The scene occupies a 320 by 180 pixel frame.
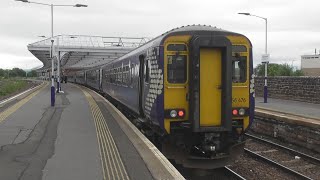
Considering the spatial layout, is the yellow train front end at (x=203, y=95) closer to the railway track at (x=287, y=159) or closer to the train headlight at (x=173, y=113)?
the train headlight at (x=173, y=113)

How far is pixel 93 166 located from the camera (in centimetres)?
820

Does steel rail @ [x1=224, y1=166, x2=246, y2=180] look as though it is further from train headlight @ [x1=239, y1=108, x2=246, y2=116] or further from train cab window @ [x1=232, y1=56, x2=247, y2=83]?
train cab window @ [x1=232, y1=56, x2=247, y2=83]

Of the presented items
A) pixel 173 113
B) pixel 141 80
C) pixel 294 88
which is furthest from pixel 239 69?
pixel 294 88

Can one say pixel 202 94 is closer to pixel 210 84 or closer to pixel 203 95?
pixel 203 95

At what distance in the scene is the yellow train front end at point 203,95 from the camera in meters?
9.53

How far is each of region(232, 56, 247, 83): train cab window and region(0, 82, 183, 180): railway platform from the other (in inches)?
93.1

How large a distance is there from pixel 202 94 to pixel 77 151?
2.89m

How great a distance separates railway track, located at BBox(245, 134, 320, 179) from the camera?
1141 cm

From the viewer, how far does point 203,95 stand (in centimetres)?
962

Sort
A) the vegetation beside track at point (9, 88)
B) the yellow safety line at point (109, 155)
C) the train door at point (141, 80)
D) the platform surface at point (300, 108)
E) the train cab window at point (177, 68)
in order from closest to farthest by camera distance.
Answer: the yellow safety line at point (109, 155) < the train cab window at point (177, 68) < the train door at point (141, 80) < the platform surface at point (300, 108) < the vegetation beside track at point (9, 88)

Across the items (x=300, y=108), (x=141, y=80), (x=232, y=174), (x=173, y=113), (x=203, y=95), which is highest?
(x=141, y=80)

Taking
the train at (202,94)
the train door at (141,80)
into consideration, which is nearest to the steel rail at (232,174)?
the train at (202,94)

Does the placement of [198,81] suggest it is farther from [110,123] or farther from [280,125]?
[280,125]

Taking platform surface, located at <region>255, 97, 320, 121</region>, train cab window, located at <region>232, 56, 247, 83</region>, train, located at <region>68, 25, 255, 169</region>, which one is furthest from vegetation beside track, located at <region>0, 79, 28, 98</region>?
train cab window, located at <region>232, 56, 247, 83</region>
